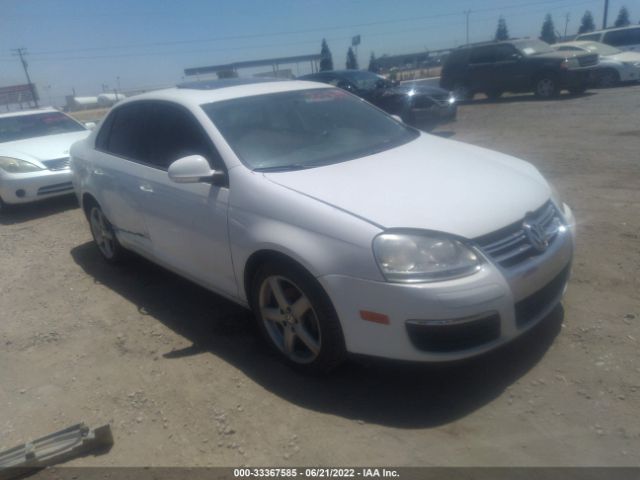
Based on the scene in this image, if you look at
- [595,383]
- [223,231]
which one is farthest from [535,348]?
[223,231]

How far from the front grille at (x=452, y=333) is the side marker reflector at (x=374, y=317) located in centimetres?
11

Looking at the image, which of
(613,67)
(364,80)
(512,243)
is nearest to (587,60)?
(613,67)

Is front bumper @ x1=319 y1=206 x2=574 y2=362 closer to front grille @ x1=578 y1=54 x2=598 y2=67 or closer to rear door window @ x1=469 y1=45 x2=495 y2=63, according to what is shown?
front grille @ x1=578 y1=54 x2=598 y2=67

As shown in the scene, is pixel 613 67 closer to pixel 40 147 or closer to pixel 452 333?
pixel 40 147

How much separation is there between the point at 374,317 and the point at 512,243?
0.81 meters

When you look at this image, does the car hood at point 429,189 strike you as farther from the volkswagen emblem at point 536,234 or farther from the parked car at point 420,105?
the parked car at point 420,105

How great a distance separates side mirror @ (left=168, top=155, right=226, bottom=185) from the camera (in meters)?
3.28

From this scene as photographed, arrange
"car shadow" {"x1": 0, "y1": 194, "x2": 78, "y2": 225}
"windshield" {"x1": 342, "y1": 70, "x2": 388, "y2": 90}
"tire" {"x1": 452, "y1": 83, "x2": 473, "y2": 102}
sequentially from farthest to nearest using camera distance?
"tire" {"x1": 452, "y1": 83, "x2": 473, "y2": 102}, "windshield" {"x1": 342, "y1": 70, "x2": 388, "y2": 90}, "car shadow" {"x1": 0, "y1": 194, "x2": 78, "y2": 225}

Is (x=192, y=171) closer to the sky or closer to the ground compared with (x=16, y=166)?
closer to the sky

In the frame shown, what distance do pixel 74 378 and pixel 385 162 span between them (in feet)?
7.84

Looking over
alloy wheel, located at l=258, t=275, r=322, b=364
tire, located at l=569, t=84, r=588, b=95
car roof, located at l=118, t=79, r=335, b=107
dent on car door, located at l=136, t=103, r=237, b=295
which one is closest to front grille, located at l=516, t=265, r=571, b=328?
alloy wheel, located at l=258, t=275, r=322, b=364

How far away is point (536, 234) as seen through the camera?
2.90m

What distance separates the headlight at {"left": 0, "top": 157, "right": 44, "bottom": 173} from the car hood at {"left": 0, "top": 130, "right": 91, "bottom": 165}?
7 centimetres

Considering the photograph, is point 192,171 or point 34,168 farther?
point 34,168
